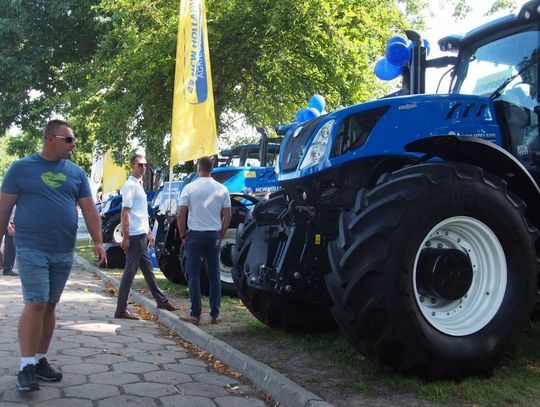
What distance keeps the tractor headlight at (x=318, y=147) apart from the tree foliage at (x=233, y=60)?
9.14 meters

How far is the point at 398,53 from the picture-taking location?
5.64 m

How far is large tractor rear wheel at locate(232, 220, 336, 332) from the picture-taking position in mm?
5941

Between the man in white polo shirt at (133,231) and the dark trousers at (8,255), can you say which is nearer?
the man in white polo shirt at (133,231)

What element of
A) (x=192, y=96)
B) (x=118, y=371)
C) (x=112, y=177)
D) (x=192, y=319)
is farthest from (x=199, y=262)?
(x=112, y=177)

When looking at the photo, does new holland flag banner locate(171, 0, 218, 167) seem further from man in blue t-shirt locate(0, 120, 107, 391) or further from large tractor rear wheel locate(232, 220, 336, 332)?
man in blue t-shirt locate(0, 120, 107, 391)

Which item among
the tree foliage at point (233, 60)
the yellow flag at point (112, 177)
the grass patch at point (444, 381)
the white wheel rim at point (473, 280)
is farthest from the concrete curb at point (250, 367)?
the yellow flag at point (112, 177)

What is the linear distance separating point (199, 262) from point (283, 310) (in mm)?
1370

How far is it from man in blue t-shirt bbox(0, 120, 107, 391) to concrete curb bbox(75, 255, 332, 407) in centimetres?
146

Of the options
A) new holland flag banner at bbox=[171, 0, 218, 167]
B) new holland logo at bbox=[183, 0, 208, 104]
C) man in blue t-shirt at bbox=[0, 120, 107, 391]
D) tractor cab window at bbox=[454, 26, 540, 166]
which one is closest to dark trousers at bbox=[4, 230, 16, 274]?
new holland flag banner at bbox=[171, 0, 218, 167]

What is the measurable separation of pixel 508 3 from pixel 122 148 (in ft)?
42.1

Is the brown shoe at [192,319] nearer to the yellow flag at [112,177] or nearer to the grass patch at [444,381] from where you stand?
the grass patch at [444,381]

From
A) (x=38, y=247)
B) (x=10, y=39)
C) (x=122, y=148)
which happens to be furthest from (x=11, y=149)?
(x=38, y=247)

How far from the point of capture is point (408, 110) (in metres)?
4.49

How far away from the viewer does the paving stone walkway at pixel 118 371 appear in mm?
4207
